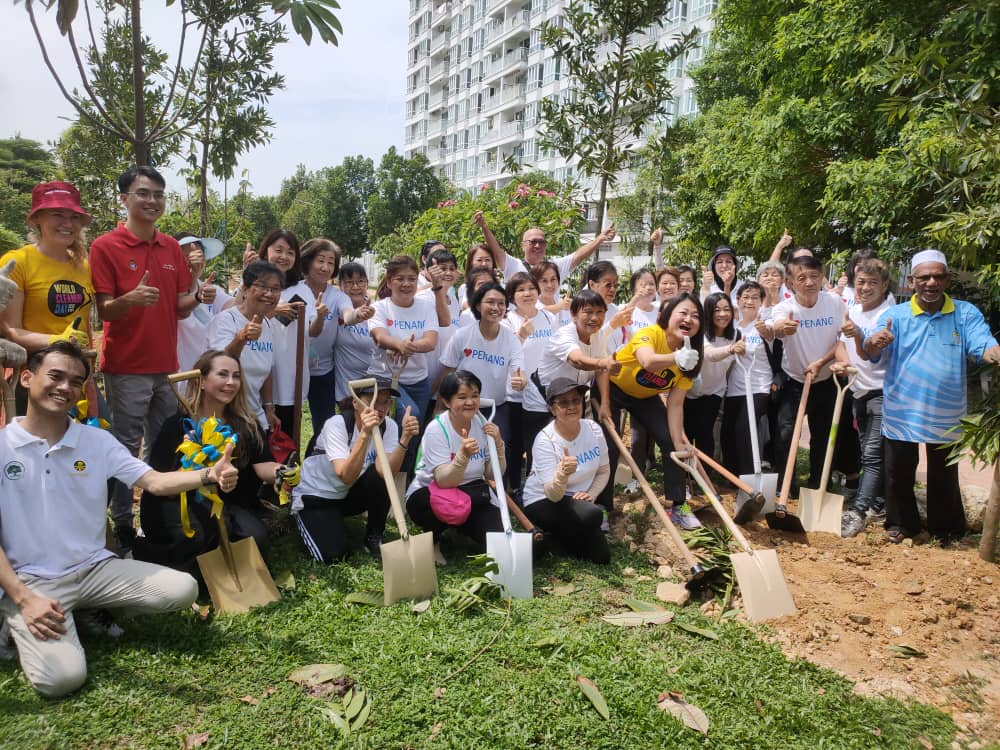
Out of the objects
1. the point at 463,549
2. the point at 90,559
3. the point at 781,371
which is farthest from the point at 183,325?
the point at 781,371

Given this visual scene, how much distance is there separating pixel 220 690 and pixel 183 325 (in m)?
2.75

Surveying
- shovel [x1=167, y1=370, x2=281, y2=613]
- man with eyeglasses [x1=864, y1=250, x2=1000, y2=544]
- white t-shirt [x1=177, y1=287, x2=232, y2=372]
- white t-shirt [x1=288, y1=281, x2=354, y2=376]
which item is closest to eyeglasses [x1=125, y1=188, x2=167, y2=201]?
white t-shirt [x1=177, y1=287, x2=232, y2=372]

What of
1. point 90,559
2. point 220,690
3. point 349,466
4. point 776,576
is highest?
point 349,466

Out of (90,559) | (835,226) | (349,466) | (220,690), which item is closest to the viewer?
(220,690)

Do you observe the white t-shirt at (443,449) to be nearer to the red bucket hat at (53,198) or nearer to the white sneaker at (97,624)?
the white sneaker at (97,624)

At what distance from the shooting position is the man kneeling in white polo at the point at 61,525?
2947mm

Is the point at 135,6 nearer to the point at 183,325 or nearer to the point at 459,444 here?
the point at 183,325

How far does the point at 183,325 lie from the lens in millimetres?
4906

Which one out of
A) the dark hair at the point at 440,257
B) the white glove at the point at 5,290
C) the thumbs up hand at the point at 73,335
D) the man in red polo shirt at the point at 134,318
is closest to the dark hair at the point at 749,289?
the dark hair at the point at 440,257

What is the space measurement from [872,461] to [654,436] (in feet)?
5.60

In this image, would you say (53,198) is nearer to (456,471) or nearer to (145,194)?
(145,194)

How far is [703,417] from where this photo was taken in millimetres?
5668

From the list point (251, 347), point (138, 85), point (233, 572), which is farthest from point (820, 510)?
point (138, 85)

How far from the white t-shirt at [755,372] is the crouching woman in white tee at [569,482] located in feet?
5.49
